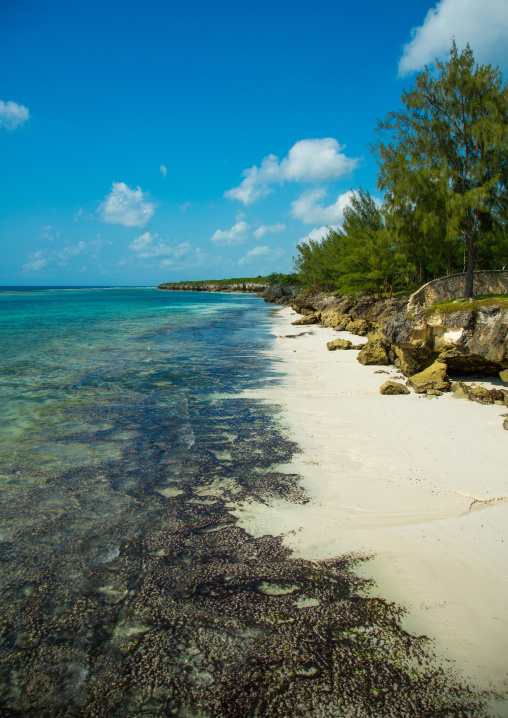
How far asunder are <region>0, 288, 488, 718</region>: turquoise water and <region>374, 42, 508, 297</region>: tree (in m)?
15.6

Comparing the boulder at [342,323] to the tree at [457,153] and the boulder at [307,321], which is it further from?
the tree at [457,153]

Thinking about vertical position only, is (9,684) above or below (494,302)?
below

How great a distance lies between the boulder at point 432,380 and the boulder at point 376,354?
11.1 feet

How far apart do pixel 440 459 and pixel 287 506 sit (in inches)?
118

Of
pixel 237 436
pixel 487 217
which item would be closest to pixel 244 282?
pixel 487 217

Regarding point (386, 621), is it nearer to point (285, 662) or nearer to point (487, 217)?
point (285, 662)

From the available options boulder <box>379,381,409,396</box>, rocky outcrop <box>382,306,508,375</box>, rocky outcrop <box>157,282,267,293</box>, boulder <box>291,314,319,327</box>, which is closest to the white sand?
boulder <box>379,381,409,396</box>

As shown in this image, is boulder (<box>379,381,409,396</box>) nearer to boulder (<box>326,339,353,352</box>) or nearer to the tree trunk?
boulder (<box>326,339,353,352</box>)

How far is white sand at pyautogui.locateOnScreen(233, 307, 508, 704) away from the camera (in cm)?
345

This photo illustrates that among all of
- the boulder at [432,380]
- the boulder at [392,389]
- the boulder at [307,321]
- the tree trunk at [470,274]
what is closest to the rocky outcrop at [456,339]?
the boulder at [432,380]

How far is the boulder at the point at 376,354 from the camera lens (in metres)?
14.8

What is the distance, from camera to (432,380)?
426 inches

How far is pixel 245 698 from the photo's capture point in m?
2.79

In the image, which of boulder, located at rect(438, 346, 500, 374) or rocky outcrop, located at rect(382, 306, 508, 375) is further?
boulder, located at rect(438, 346, 500, 374)
